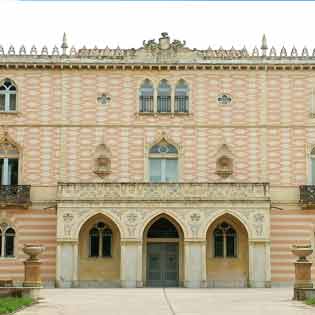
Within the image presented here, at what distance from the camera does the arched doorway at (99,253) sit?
38.8m

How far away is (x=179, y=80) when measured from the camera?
40.5 metres

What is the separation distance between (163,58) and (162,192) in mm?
7161

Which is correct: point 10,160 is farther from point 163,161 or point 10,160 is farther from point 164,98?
point 164,98

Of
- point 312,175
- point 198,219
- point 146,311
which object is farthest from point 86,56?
point 146,311

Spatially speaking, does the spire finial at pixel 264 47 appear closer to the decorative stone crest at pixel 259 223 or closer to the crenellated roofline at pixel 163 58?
the crenellated roofline at pixel 163 58

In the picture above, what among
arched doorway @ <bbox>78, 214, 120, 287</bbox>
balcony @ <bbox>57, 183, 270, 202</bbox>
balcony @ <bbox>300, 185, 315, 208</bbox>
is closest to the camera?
balcony @ <bbox>57, 183, 270, 202</bbox>

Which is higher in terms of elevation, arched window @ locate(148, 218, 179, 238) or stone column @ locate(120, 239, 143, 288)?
arched window @ locate(148, 218, 179, 238)

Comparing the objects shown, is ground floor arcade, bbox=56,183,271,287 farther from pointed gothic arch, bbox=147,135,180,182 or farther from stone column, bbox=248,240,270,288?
pointed gothic arch, bbox=147,135,180,182

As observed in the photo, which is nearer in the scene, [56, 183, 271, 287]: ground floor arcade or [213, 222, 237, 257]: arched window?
[56, 183, 271, 287]: ground floor arcade

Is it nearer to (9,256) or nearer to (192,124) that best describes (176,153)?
(192,124)

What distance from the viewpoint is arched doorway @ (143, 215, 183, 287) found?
3938 cm

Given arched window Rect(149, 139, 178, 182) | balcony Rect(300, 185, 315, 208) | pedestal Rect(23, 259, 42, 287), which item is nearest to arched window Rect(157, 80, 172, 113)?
arched window Rect(149, 139, 178, 182)

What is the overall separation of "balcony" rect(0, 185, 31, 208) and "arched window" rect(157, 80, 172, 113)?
793cm

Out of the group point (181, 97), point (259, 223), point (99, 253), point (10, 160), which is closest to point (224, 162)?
point (259, 223)
